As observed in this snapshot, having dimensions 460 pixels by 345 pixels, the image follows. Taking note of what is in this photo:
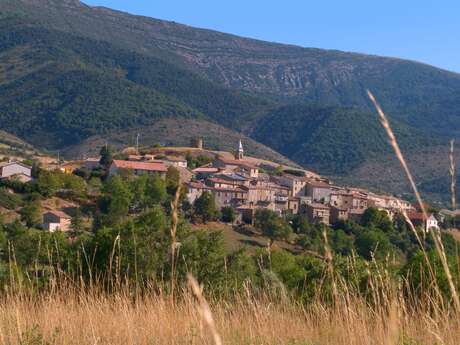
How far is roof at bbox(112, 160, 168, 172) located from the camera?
47188 mm

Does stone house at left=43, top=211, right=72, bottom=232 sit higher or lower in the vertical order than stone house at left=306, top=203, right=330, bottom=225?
higher

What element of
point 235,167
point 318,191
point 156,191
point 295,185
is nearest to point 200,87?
point 235,167

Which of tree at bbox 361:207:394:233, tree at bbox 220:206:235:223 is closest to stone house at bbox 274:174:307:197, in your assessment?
tree at bbox 361:207:394:233

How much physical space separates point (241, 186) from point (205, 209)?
974 cm

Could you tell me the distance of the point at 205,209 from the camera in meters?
38.7

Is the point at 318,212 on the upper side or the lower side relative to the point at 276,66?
lower

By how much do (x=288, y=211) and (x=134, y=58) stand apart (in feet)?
296

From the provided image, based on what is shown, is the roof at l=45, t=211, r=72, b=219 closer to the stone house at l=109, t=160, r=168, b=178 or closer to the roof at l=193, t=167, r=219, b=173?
the stone house at l=109, t=160, r=168, b=178

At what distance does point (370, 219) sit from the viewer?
44.0 metres

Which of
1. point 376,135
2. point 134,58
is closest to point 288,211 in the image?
point 376,135

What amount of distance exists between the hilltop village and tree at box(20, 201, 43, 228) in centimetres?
813

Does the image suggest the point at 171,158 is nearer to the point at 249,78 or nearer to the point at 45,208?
the point at 45,208

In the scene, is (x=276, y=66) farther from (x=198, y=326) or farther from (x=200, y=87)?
(x=198, y=326)

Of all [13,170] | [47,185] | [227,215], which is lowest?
[227,215]
